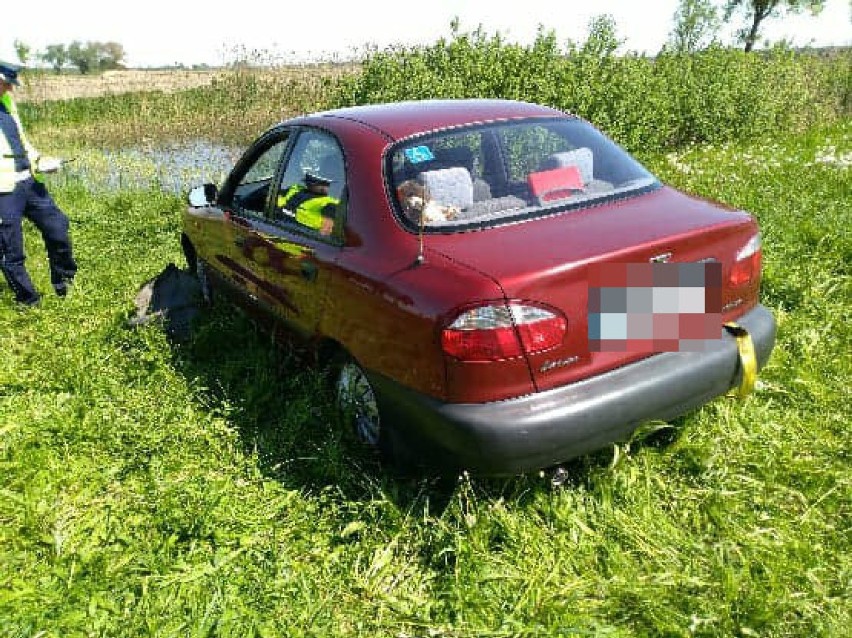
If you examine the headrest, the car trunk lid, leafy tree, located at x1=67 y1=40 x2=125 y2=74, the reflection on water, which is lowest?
the reflection on water

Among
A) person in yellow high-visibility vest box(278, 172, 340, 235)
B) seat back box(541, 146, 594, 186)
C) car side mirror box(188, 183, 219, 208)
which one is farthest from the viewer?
car side mirror box(188, 183, 219, 208)

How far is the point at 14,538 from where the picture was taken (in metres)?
2.79

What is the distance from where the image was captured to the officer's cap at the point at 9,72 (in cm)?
522

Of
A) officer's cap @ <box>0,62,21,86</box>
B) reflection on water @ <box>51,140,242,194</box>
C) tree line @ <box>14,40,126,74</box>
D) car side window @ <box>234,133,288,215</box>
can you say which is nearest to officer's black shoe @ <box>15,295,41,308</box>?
officer's cap @ <box>0,62,21,86</box>

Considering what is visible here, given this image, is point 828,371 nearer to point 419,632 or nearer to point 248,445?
point 419,632

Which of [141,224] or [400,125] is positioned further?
[141,224]

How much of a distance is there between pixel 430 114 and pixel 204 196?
1.99 metres

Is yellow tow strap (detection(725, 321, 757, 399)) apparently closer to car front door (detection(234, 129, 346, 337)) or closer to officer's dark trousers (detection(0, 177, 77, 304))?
car front door (detection(234, 129, 346, 337))

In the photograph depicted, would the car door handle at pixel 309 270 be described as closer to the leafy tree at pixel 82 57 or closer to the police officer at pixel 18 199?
the police officer at pixel 18 199

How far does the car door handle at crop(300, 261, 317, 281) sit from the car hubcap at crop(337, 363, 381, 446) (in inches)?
17.8

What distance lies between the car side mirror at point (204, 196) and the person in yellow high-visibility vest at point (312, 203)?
112 centimetres

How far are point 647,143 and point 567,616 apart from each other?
10.7 m

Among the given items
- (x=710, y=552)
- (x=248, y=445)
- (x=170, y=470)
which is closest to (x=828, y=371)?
(x=710, y=552)

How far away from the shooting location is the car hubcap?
3.11m
